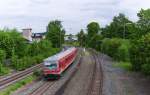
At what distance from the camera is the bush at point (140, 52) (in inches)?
1802

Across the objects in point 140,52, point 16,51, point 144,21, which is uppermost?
point 144,21

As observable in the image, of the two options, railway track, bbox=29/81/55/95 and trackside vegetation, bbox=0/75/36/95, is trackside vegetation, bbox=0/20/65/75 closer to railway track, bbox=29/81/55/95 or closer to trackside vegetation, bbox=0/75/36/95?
trackside vegetation, bbox=0/75/36/95

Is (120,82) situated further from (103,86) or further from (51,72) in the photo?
(51,72)

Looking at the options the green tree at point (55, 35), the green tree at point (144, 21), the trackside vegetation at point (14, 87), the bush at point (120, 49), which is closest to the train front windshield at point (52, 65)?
the trackside vegetation at point (14, 87)

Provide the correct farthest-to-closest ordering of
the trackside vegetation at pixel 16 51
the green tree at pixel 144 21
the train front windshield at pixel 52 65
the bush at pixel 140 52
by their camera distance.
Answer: the trackside vegetation at pixel 16 51, the green tree at pixel 144 21, the bush at pixel 140 52, the train front windshield at pixel 52 65

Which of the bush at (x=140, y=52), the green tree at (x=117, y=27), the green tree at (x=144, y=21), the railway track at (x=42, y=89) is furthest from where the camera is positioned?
the green tree at (x=117, y=27)

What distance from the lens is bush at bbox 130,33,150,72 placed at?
45.8 metres

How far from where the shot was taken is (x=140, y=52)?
49531 mm

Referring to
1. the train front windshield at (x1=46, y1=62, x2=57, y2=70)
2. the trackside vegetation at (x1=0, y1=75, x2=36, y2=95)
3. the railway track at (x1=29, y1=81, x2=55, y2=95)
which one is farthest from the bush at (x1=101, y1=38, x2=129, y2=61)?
the railway track at (x1=29, y1=81, x2=55, y2=95)

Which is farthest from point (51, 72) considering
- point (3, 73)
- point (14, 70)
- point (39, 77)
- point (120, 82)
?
point (14, 70)

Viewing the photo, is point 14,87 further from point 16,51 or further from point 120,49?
point 120,49

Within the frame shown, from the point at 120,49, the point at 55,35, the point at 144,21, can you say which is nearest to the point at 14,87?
the point at 144,21

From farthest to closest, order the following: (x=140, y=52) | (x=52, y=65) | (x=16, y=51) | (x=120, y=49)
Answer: (x=120, y=49), (x=16, y=51), (x=140, y=52), (x=52, y=65)

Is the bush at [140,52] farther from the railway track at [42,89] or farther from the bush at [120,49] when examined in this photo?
the bush at [120,49]
